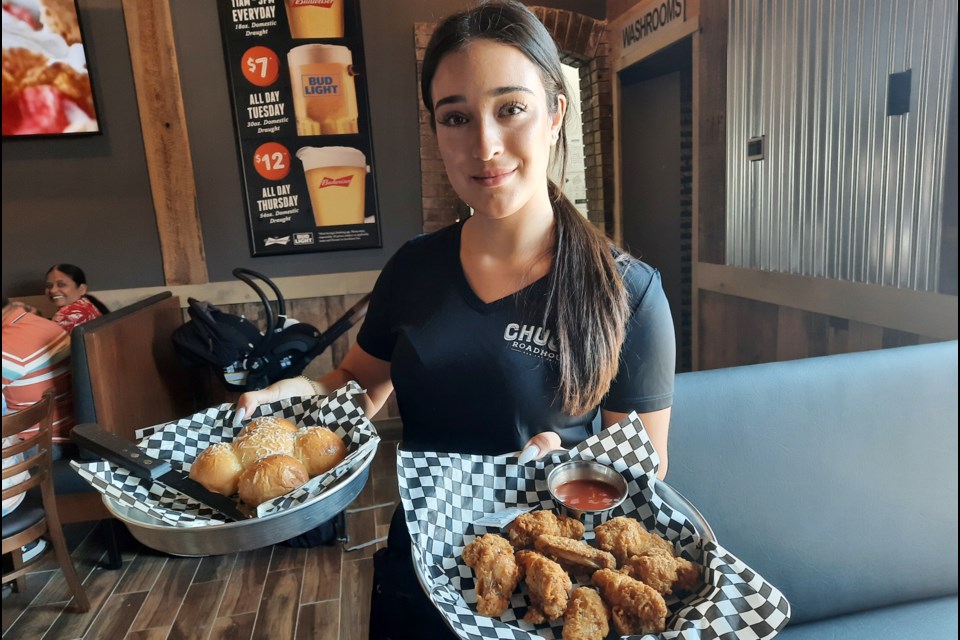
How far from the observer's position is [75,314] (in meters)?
3.28

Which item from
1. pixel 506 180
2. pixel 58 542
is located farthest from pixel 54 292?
pixel 506 180

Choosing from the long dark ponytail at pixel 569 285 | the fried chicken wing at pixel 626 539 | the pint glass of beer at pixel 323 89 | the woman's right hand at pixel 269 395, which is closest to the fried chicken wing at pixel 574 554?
the fried chicken wing at pixel 626 539

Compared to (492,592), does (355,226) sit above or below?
above

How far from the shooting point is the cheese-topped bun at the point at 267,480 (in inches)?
42.8

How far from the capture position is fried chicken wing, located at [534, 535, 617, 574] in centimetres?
94

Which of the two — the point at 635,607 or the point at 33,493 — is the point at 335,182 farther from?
the point at 635,607

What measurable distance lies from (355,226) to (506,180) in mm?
2831

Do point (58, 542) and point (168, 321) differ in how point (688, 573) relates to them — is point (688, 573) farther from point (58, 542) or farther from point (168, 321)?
point (168, 321)

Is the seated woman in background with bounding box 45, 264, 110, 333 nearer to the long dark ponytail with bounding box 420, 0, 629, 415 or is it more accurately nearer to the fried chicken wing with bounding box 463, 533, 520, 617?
the long dark ponytail with bounding box 420, 0, 629, 415

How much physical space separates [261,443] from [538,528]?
60 centimetres

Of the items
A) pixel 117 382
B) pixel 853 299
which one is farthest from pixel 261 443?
pixel 853 299

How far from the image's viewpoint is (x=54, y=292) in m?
3.36

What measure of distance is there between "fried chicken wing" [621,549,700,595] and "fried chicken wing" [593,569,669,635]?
0.02 m

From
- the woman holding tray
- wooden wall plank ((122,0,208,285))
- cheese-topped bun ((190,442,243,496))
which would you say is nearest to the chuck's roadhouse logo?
the woman holding tray
